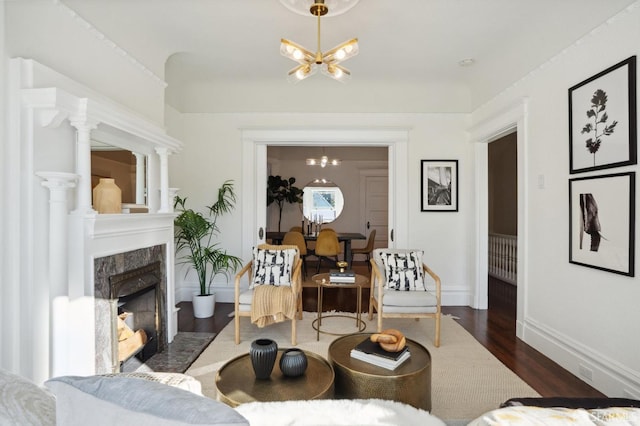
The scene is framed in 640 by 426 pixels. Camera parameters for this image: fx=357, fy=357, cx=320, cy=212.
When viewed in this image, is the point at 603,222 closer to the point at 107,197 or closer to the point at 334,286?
the point at 334,286

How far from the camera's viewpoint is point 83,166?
2.32m

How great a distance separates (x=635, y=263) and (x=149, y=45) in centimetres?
413

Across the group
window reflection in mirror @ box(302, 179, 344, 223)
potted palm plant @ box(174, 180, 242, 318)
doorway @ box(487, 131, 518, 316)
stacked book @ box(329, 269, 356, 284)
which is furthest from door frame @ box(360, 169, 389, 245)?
stacked book @ box(329, 269, 356, 284)

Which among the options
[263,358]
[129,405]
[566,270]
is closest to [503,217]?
[566,270]

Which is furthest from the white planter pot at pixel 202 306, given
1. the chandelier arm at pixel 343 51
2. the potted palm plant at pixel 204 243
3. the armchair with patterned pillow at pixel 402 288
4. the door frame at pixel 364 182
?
the door frame at pixel 364 182

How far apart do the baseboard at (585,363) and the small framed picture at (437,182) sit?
1.89m

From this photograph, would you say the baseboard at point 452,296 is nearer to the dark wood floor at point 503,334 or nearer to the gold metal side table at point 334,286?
the dark wood floor at point 503,334

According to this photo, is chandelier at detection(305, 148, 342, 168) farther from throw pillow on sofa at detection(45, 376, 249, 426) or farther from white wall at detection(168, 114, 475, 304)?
throw pillow on sofa at detection(45, 376, 249, 426)

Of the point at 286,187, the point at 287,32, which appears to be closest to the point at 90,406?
the point at 287,32

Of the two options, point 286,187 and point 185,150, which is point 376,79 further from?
point 286,187

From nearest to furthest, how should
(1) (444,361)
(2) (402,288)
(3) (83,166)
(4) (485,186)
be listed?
(3) (83,166) < (1) (444,361) < (2) (402,288) < (4) (485,186)

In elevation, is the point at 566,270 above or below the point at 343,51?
below

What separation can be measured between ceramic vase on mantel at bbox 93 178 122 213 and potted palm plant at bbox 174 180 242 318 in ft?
3.62

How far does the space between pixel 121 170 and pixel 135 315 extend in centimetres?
119
